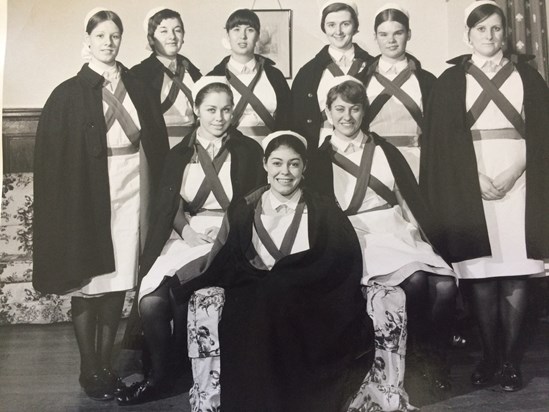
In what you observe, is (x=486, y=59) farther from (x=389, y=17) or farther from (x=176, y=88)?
(x=176, y=88)

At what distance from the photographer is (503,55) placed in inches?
62.7

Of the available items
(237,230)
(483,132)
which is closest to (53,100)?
(237,230)

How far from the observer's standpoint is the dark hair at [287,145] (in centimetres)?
152

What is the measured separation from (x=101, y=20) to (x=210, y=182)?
1.75 ft

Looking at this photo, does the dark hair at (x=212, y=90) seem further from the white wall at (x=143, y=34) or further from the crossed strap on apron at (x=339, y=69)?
the crossed strap on apron at (x=339, y=69)

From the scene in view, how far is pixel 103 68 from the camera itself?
60.3 inches

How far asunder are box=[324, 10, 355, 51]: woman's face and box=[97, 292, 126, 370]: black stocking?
2.97 ft

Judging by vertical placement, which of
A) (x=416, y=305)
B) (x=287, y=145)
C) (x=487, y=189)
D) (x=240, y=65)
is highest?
(x=240, y=65)

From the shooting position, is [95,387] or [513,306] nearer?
[95,387]

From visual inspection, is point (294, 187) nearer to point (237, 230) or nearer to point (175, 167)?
point (237, 230)

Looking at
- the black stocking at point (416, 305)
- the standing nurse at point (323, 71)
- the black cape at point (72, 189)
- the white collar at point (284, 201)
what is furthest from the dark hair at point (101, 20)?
the black stocking at point (416, 305)

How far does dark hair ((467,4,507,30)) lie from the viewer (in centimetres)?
157

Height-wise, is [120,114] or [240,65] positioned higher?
[240,65]

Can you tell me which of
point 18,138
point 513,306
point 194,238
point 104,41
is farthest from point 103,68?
point 513,306
